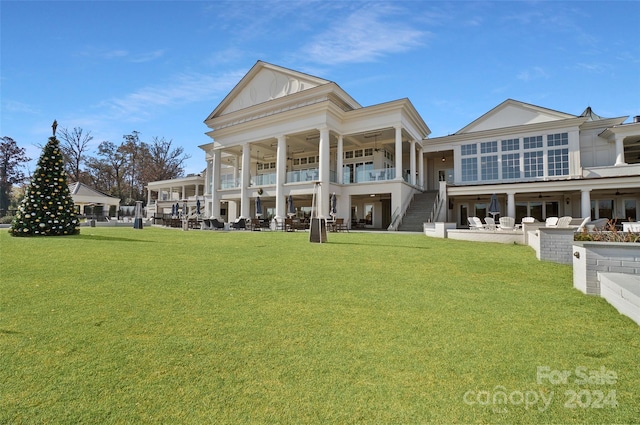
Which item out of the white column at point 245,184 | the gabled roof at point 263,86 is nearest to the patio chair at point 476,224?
the gabled roof at point 263,86

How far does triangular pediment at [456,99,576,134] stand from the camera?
23.1 m

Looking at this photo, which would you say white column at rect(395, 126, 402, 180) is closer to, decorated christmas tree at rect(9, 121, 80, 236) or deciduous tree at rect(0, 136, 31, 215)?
decorated christmas tree at rect(9, 121, 80, 236)

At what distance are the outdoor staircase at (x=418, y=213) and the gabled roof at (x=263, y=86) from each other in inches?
408

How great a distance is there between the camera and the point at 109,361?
2492mm

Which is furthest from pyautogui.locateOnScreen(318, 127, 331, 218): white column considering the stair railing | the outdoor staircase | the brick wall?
the brick wall

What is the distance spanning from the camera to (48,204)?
1320 centimetres

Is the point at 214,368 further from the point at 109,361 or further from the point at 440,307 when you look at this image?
the point at 440,307

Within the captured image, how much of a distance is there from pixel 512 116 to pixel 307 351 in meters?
27.8

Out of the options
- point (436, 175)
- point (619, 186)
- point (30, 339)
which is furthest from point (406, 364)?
point (436, 175)

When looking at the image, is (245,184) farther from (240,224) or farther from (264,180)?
(240,224)

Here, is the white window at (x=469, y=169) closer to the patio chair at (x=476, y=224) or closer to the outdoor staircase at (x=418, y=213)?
the outdoor staircase at (x=418, y=213)

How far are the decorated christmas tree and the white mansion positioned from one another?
40.7 ft

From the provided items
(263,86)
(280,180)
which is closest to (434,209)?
(280,180)

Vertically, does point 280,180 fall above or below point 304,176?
below
